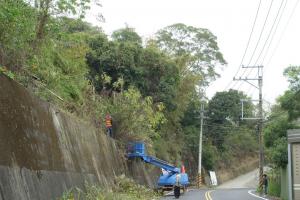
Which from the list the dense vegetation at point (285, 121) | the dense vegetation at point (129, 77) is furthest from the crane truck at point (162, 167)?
the dense vegetation at point (285, 121)

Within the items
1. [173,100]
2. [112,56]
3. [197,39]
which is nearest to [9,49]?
[112,56]

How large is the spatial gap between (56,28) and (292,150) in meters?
15.1

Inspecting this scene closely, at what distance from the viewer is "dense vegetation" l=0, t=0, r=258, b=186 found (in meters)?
16.0

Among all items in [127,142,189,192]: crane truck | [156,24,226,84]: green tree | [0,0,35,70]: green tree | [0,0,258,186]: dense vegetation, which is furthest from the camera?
[156,24,226,84]: green tree

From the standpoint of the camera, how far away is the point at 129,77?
48.4 meters

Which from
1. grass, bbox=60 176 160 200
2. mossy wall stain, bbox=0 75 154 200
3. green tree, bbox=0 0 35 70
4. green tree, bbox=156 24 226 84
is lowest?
grass, bbox=60 176 160 200

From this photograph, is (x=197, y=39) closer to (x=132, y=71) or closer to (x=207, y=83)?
(x=207, y=83)

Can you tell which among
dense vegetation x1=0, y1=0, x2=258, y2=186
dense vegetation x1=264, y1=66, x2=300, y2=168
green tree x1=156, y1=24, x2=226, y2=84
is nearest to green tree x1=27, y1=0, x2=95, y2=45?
dense vegetation x1=0, y1=0, x2=258, y2=186

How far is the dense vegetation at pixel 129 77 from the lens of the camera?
16.0 m

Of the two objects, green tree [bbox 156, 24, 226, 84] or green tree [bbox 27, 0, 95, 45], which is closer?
green tree [bbox 27, 0, 95, 45]

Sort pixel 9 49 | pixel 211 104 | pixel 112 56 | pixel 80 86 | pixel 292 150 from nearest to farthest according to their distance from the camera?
pixel 9 49
pixel 292 150
pixel 80 86
pixel 112 56
pixel 211 104

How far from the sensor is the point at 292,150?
26.8 m

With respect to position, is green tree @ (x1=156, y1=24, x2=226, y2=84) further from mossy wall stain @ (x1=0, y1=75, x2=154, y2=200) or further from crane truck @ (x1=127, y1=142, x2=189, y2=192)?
mossy wall stain @ (x1=0, y1=75, x2=154, y2=200)

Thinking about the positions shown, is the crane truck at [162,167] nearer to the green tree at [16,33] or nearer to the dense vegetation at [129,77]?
the dense vegetation at [129,77]
